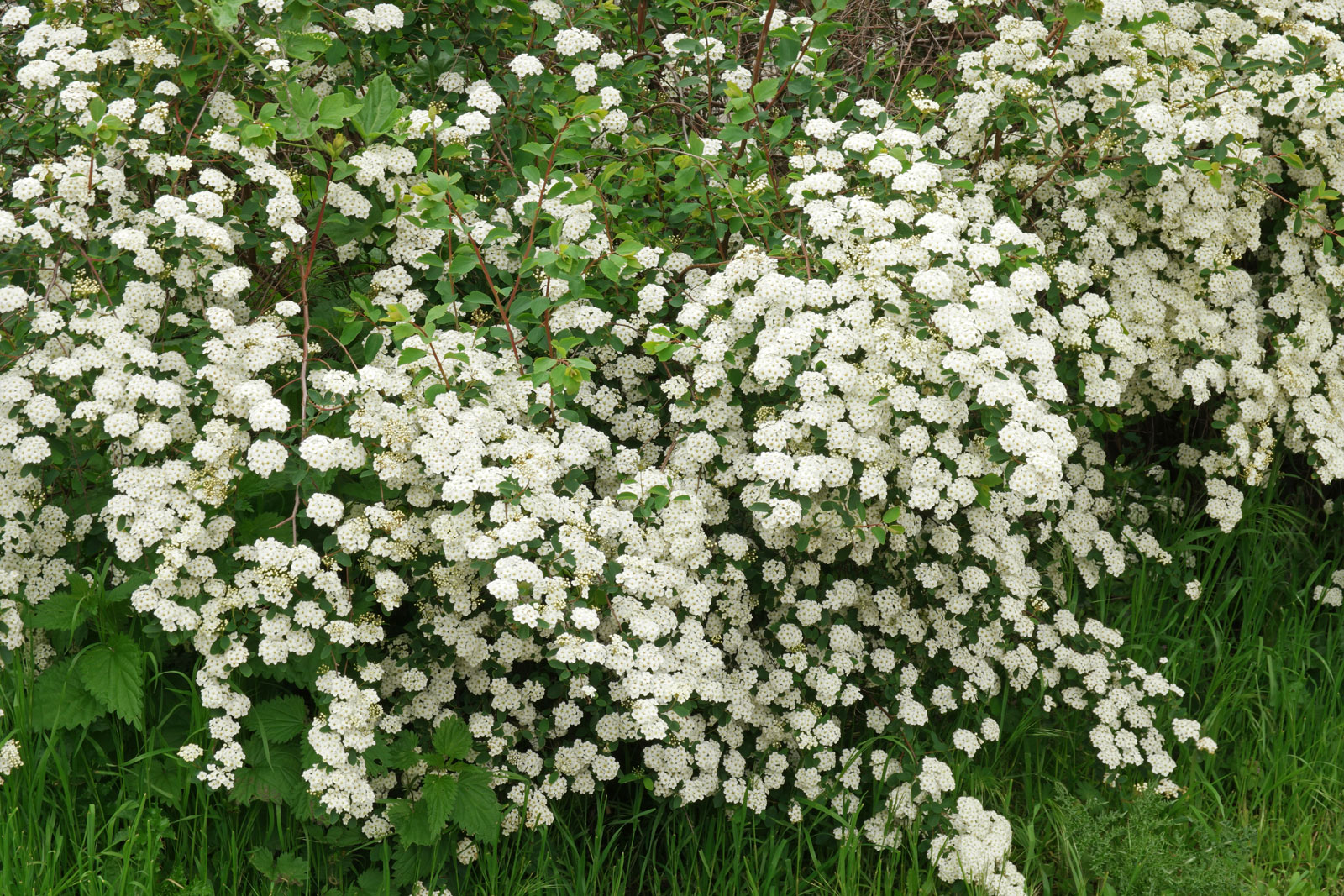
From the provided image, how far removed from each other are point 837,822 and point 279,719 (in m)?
1.87

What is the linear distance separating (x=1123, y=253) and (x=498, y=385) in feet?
8.53

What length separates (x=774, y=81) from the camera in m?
3.61

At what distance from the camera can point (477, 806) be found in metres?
3.27

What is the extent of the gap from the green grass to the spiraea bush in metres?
0.15

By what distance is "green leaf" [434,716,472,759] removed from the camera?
3293 millimetres

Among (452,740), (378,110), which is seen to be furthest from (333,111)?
(452,740)

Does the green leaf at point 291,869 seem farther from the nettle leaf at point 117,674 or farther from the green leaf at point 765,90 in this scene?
the green leaf at point 765,90

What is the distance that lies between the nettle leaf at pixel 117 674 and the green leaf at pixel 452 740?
862 mm

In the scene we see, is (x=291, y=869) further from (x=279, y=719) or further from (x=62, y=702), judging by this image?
(x=62, y=702)

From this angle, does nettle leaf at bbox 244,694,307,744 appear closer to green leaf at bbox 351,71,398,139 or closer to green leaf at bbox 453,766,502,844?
green leaf at bbox 453,766,502,844

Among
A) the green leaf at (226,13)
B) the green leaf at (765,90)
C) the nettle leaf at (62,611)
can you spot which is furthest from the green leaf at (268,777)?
the green leaf at (765,90)

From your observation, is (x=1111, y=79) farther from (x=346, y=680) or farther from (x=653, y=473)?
(x=346, y=680)

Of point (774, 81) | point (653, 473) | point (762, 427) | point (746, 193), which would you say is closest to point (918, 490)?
point (762, 427)

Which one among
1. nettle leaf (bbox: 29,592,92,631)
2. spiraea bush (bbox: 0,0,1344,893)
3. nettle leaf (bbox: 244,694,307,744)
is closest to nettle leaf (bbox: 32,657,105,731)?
spiraea bush (bbox: 0,0,1344,893)
